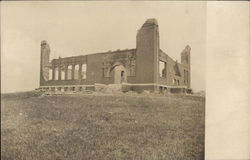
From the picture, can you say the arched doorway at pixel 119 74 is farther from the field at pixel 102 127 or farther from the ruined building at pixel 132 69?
the field at pixel 102 127

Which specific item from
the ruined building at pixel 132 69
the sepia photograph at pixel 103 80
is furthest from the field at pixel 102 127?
the ruined building at pixel 132 69

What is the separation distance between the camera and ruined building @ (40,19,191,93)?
2854mm

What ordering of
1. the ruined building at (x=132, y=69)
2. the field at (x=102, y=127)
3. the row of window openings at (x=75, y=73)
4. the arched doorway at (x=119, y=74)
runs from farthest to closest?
the row of window openings at (x=75, y=73) → the arched doorway at (x=119, y=74) → the ruined building at (x=132, y=69) → the field at (x=102, y=127)

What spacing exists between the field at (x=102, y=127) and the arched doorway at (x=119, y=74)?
14 cm

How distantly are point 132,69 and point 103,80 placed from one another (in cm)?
35

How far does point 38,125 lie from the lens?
361 cm

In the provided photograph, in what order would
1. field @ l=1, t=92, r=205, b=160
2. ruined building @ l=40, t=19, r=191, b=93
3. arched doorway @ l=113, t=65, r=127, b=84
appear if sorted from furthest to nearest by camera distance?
arched doorway @ l=113, t=65, r=127, b=84 < ruined building @ l=40, t=19, r=191, b=93 < field @ l=1, t=92, r=205, b=160

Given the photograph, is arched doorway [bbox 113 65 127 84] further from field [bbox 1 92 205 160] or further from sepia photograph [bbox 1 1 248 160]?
field [bbox 1 92 205 160]

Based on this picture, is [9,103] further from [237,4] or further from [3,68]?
[237,4]

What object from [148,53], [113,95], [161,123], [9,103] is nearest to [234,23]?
[148,53]

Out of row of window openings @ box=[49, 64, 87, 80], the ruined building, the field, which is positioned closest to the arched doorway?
the ruined building

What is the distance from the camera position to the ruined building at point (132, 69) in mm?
2854

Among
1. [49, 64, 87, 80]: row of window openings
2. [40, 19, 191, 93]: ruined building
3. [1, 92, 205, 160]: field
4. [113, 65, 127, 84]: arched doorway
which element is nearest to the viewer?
[1, 92, 205, 160]: field

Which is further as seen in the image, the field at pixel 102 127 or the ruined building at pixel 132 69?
the ruined building at pixel 132 69
